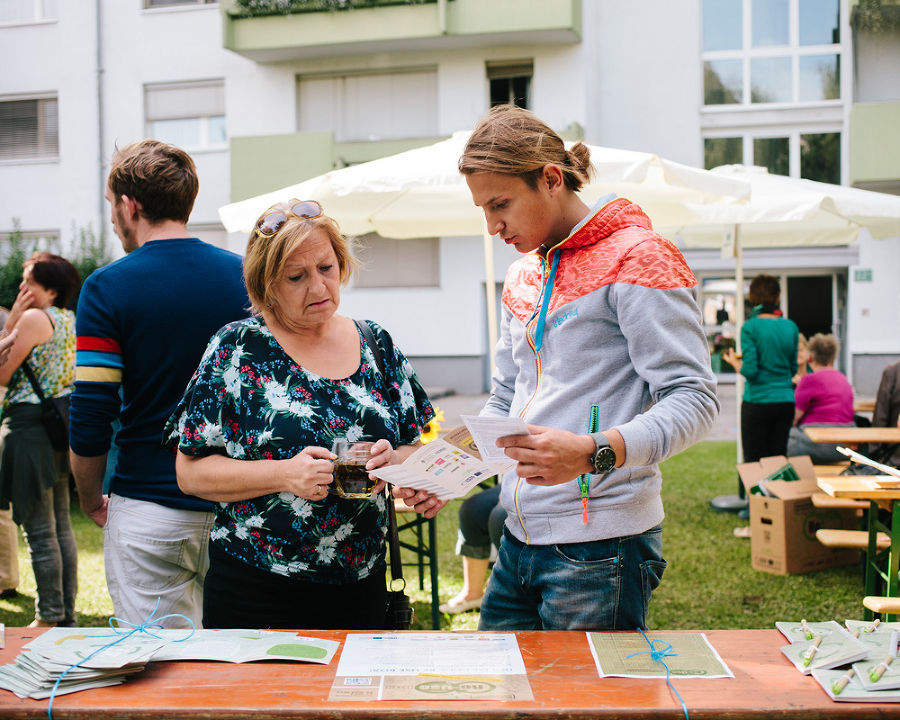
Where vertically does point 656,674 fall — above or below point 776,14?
below

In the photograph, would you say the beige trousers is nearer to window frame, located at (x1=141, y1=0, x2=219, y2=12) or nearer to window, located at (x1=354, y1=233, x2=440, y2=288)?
window, located at (x1=354, y1=233, x2=440, y2=288)

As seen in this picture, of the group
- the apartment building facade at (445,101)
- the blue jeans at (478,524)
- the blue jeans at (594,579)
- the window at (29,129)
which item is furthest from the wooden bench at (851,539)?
the window at (29,129)

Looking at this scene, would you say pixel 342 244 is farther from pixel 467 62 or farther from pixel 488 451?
pixel 467 62

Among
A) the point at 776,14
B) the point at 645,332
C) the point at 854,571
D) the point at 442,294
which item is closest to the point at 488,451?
the point at 645,332

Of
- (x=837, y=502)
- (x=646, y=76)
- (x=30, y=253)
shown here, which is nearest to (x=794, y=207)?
(x=837, y=502)

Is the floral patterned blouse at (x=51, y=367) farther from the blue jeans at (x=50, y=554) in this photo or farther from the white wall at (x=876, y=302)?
the white wall at (x=876, y=302)

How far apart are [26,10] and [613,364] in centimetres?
2170

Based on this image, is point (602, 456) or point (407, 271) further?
point (407, 271)

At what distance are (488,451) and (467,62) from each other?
17311 mm

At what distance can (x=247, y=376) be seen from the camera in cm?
207

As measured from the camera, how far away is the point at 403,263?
18.3 metres

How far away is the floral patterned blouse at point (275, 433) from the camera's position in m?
2.06

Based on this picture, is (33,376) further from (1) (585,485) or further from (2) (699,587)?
(2) (699,587)

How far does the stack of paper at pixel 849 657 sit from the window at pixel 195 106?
18563 millimetres
